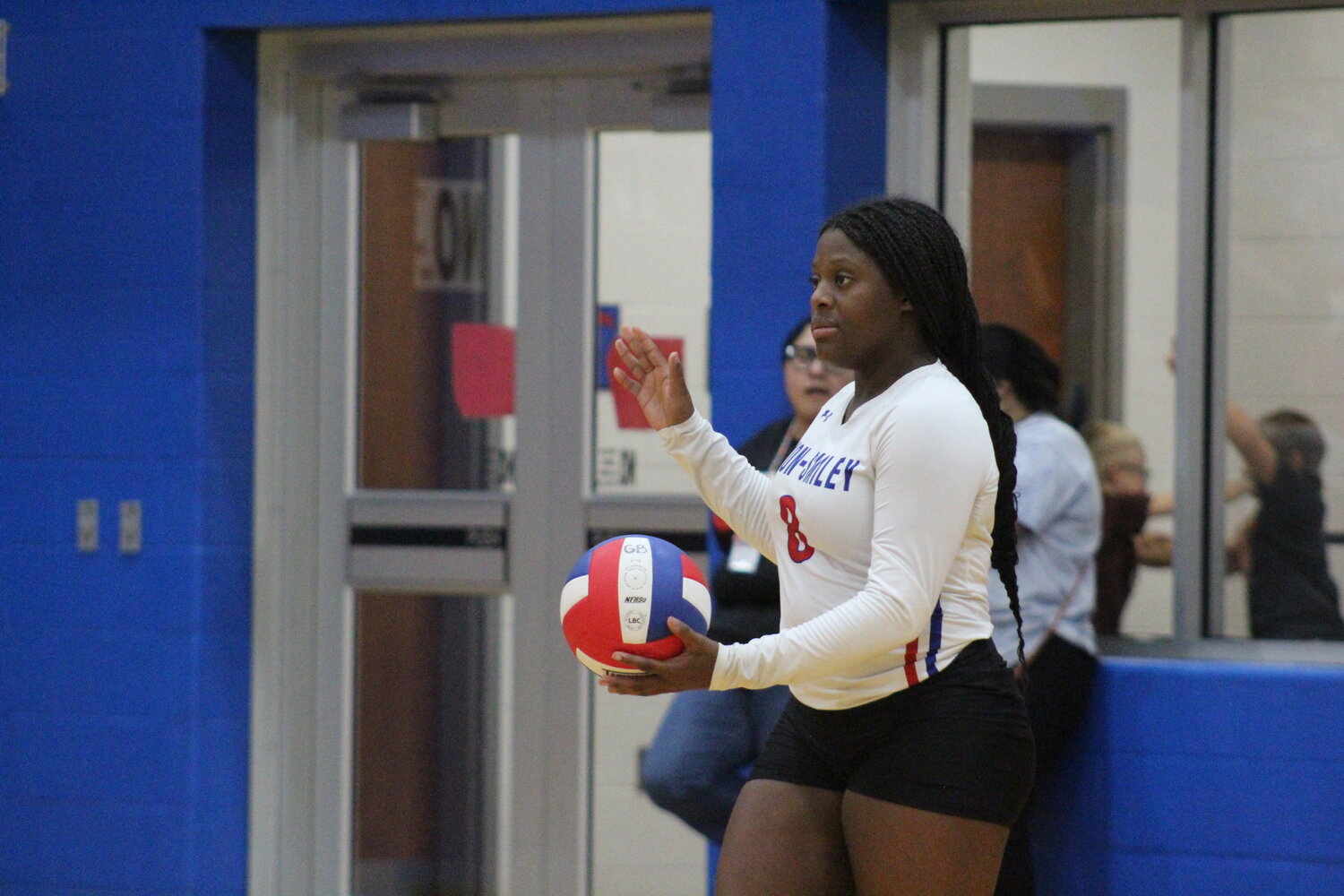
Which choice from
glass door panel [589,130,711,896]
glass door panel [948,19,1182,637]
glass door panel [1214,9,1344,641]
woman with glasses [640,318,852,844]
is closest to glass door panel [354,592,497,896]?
glass door panel [589,130,711,896]

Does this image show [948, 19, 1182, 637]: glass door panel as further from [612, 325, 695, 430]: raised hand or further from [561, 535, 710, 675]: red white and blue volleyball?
[561, 535, 710, 675]: red white and blue volleyball

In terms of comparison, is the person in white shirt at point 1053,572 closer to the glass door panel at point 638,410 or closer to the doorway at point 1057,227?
the doorway at point 1057,227

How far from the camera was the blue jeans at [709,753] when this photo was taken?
154 inches

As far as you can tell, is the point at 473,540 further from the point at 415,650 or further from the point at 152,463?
→ the point at 152,463

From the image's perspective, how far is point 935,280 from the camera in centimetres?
262

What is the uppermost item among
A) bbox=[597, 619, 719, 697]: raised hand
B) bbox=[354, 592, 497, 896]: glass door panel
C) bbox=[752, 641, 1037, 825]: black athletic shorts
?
bbox=[597, 619, 719, 697]: raised hand

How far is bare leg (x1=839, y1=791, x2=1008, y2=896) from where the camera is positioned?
8.23 feet

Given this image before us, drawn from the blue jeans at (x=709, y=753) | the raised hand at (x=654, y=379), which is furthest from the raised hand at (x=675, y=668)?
the blue jeans at (x=709, y=753)

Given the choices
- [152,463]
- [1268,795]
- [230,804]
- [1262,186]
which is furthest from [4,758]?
[1262,186]

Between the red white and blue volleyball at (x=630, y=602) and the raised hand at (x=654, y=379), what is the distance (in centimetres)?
26

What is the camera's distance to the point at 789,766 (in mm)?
2701

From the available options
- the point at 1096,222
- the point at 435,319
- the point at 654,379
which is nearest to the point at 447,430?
the point at 435,319

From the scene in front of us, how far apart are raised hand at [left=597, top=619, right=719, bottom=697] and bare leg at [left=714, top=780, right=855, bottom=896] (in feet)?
1.15

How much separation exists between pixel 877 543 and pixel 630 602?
0.38 meters
